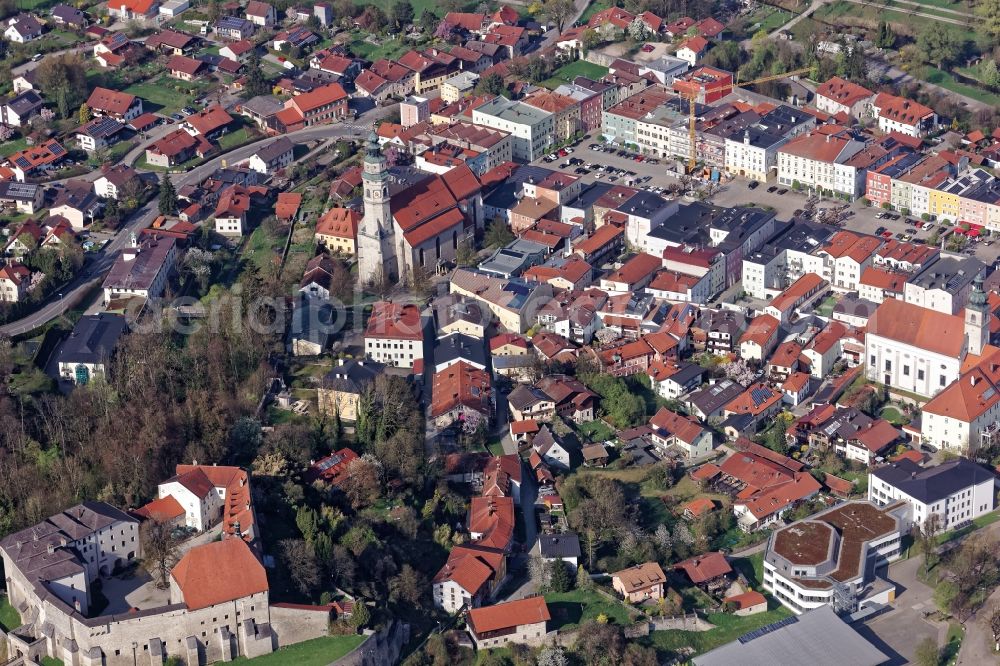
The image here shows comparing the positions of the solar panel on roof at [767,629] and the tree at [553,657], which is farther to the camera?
the solar panel on roof at [767,629]

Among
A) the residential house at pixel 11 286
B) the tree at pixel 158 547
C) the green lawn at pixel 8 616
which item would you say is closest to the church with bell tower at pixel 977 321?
the tree at pixel 158 547

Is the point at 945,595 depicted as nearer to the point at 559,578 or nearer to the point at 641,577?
the point at 641,577

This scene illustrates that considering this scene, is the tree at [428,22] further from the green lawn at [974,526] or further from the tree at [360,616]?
the tree at [360,616]

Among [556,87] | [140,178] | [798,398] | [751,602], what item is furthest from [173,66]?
[751,602]

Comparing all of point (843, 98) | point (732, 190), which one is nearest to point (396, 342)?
point (732, 190)

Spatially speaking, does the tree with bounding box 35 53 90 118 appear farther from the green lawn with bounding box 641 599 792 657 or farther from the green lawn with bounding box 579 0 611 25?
the green lawn with bounding box 641 599 792 657
